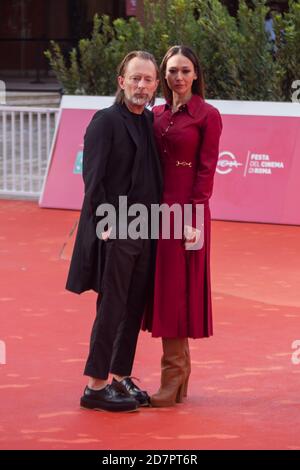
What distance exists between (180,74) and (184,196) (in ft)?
2.14

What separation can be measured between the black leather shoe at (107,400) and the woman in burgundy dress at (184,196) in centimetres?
18

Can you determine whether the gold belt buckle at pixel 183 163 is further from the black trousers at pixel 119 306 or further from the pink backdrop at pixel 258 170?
the pink backdrop at pixel 258 170

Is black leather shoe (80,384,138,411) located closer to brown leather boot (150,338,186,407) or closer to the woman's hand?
brown leather boot (150,338,186,407)

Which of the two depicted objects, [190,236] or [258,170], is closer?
[190,236]

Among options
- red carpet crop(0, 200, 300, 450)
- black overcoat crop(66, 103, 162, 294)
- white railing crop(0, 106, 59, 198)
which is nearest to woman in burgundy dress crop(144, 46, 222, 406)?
black overcoat crop(66, 103, 162, 294)

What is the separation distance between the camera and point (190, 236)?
20.4ft

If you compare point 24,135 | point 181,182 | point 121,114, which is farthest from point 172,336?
point 24,135

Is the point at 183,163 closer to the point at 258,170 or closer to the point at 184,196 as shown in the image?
the point at 184,196

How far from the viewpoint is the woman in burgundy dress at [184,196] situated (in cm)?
623

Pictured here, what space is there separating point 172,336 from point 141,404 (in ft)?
1.38

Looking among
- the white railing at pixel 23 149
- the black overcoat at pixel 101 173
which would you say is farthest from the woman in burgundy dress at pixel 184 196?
the white railing at pixel 23 149

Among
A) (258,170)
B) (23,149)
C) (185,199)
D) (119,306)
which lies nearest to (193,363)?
(119,306)

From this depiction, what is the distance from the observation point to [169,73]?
248 inches

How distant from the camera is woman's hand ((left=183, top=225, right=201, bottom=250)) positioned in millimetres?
6215
